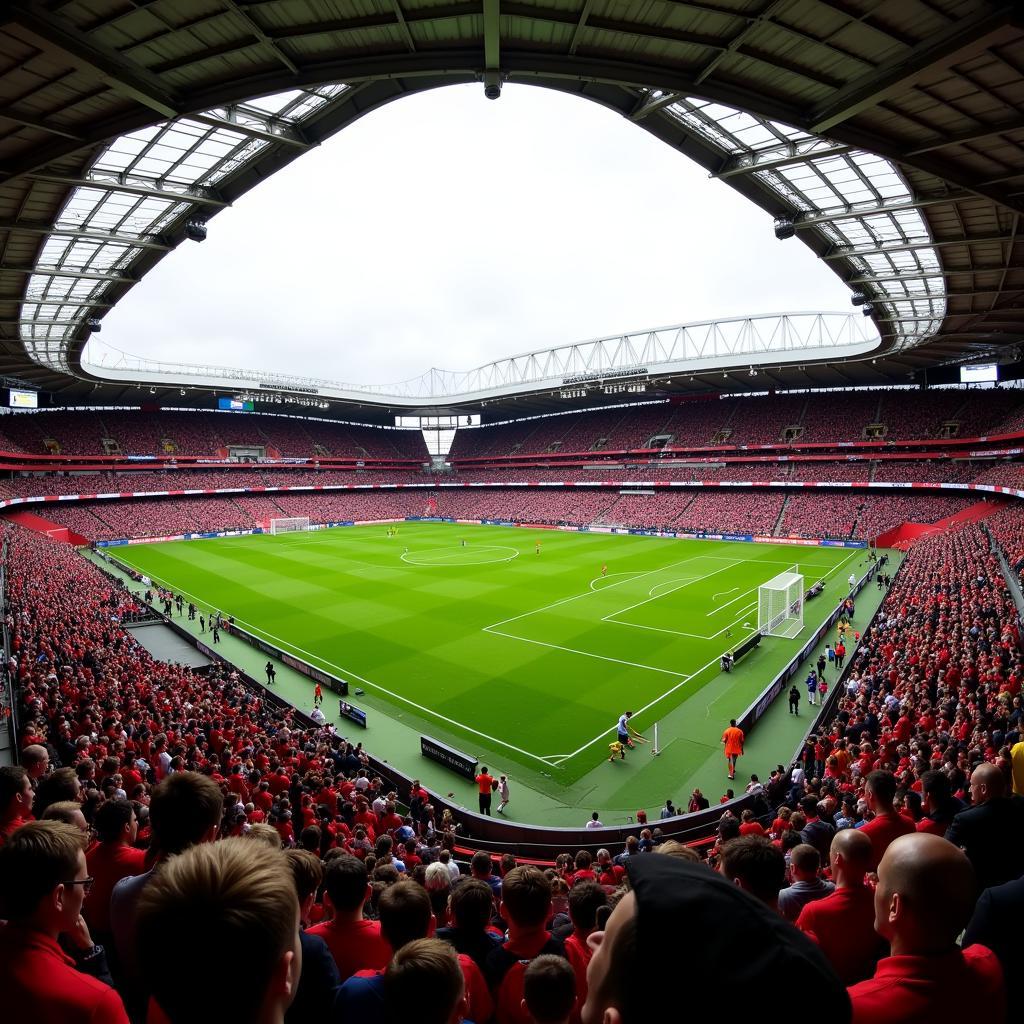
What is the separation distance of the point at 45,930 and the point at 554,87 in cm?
1598

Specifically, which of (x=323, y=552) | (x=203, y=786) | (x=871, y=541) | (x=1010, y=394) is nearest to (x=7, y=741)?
(x=203, y=786)

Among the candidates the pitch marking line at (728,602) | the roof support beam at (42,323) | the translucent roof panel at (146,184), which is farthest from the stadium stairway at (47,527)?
the pitch marking line at (728,602)

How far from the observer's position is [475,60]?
1129 cm

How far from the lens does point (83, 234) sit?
19516 millimetres

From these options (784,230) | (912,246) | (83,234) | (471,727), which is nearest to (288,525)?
(83,234)

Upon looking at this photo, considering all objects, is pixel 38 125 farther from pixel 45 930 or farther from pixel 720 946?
pixel 720 946

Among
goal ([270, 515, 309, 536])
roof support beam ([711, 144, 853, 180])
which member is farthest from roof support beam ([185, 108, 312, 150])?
goal ([270, 515, 309, 536])

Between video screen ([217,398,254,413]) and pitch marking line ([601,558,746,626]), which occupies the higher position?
video screen ([217,398,254,413])

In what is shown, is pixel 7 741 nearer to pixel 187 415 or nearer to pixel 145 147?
pixel 145 147

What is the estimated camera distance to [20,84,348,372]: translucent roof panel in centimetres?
1456

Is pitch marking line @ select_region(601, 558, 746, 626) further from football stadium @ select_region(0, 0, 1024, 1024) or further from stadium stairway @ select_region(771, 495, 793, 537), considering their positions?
stadium stairway @ select_region(771, 495, 793, 537)

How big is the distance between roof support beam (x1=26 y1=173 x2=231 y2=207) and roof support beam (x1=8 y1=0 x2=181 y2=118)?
16.2 feet

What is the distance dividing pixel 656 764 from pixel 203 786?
48.5 feet

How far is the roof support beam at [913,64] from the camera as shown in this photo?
945cm
